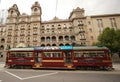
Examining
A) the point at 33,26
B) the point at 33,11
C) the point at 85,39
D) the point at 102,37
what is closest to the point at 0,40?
the point at 33,26

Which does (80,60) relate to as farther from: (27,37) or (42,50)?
(27,37)

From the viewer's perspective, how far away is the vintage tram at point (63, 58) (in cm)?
1505

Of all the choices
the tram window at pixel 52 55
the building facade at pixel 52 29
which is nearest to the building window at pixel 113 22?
the building facade at pixel 52 29

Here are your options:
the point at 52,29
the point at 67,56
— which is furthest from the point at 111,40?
the point at 52,29

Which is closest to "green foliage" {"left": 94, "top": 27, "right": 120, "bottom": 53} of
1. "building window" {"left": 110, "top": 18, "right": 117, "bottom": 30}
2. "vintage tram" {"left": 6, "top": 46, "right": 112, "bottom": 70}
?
"building window" {"left": 110, "top": 18, "right": 117, "bottom": 30}

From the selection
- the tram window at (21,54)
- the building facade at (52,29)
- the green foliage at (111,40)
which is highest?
the building facade at (52,29)

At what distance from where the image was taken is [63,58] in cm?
1565

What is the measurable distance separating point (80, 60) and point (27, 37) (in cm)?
3645

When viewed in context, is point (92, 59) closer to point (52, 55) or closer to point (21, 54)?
point (52, 55)

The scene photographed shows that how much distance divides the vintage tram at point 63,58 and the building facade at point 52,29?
90.7 feet

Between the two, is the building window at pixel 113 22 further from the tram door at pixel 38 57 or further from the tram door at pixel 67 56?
the tram door at pixel 38 57

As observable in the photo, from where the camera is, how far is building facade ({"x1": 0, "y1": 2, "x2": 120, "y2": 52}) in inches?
1709

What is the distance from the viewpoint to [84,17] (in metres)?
45.2

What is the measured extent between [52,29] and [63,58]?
33315 millimetres
